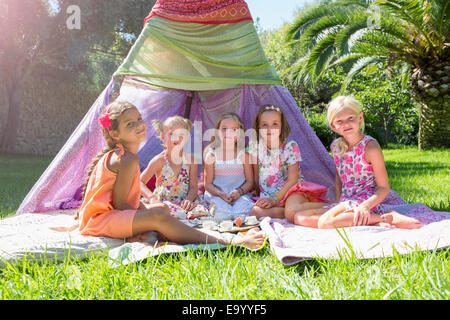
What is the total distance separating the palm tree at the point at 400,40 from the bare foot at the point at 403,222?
209 inches

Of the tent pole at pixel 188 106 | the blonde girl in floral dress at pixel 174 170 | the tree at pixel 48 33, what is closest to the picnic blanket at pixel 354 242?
the blonde girl in floral dress at pixel 174 170

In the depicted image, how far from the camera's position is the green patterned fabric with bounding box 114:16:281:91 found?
3646 millimetres

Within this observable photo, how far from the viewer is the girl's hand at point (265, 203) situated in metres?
3.06

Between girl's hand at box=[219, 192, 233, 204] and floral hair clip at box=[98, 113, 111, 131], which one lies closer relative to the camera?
floral hair clip at box=[98, 113, 111, 131]

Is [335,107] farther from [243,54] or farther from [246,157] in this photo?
[243,54]

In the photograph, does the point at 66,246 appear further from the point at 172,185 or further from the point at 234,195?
the point at 234,195

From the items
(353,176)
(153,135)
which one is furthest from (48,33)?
(353,176)

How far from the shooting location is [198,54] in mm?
3697

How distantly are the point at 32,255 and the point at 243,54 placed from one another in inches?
104

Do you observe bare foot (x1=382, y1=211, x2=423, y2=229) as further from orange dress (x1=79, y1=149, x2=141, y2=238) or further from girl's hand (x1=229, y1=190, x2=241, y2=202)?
orange dress (x1=79, y1=149, x2=141, y2=238)

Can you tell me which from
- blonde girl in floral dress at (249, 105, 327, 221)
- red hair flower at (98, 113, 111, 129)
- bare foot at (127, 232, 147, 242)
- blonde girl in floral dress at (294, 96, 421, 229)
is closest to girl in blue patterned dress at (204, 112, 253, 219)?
blonde girl in floral dress at (249, 105, 327, 221)

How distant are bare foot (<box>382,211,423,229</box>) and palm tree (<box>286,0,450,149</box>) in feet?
17.5

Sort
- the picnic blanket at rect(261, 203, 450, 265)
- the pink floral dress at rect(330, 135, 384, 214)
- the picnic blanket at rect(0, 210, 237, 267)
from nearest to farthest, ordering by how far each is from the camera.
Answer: the picnic blanket at rect(261, 203, 450, 265)
the picnic blanket at rect(0, 210, 237, 267)
the pink floral dress at rect(330, 135, 384, 214)

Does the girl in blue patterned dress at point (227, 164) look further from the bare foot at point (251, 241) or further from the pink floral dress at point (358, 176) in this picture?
the bare foot at point (251, 241)
